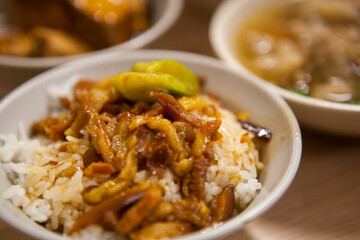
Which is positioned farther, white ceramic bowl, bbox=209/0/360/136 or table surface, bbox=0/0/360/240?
white ceramic bowl, bbox=209/0/360/136

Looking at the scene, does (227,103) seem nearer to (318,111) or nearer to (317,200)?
(318,111)

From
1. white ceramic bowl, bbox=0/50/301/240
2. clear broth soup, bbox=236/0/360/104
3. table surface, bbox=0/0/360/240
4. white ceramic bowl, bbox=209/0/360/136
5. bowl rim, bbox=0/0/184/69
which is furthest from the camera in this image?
clear broth soup, bbox=236/0/360/104

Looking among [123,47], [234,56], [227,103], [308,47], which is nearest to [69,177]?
[227,103]

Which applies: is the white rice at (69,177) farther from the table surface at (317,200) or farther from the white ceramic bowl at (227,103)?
the table surface at (317,200)

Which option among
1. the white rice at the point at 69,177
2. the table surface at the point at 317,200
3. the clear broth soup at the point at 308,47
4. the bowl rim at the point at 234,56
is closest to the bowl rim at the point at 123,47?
the table surface at the point at 317,200

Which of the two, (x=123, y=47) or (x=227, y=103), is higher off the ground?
(x=123, y=47)

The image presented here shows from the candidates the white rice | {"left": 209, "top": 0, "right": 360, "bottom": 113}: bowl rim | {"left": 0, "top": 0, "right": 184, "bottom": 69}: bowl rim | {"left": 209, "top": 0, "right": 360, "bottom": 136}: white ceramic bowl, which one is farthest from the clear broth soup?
the white rice

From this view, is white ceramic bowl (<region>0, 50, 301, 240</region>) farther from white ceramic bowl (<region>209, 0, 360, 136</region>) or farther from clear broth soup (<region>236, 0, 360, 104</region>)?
clear broth soup (<region>236, 0, 360, 104</region>)

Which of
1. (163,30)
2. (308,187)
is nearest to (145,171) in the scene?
(308,187)
